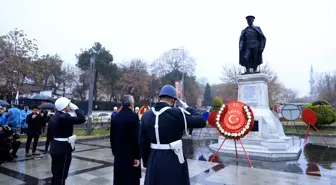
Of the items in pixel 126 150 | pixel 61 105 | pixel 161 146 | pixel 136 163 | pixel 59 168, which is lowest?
pixel 59 168

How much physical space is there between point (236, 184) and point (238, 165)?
1854mm

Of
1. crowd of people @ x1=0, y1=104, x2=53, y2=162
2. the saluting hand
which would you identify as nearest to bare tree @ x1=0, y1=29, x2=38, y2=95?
crowd of people @ x1=0, y1=104, x2=53, y2=162

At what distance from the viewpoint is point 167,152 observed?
282 cm

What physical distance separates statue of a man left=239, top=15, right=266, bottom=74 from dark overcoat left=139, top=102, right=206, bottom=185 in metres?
7.85

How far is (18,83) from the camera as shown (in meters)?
20.5

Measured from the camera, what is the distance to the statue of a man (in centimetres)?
977

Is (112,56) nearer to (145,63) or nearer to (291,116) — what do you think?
(145,63)

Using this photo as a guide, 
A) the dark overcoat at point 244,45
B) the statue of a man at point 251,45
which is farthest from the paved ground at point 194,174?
the dark overcoat at point 244,45

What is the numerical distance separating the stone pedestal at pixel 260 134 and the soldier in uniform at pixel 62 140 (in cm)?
564

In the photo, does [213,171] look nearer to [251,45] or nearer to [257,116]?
[257,116]

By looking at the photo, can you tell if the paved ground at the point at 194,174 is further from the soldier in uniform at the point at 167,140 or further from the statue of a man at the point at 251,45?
the statue of a man at the point at 251,45

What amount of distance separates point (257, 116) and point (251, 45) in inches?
120

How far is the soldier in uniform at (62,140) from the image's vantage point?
415 cm

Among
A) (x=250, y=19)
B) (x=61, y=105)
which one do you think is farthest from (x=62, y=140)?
(x=250, y=19)
